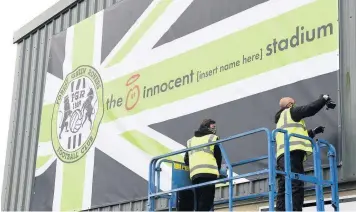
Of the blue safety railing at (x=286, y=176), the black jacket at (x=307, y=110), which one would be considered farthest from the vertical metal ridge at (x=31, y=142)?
the black jacket at (x=307, y=110)

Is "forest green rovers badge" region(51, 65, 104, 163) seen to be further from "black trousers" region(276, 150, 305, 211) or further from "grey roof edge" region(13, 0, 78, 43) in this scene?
"black trousers" region(276, 150, 305, 211)

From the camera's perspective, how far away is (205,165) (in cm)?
717

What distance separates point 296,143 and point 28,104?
800cm

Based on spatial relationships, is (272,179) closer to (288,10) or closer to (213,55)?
(288,10)

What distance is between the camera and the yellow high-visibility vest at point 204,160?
7160 mm

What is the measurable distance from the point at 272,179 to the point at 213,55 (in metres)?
3.57

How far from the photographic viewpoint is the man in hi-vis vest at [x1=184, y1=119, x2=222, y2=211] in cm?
712

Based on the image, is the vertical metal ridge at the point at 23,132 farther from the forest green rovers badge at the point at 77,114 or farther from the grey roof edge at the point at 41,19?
the forest green rovers badge at the point at 77,114

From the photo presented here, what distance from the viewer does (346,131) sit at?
24.8 ft

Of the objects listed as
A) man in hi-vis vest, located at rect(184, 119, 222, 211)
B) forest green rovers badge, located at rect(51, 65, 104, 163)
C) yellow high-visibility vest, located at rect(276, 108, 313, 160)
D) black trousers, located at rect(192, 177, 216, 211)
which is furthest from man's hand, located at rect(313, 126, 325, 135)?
forest green rovers badge, located at rect(51, 65, 104, 163)

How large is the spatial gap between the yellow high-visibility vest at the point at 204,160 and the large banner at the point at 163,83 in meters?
1.28

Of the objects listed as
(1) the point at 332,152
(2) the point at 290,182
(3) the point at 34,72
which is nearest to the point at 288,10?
(1) the point at 332,152

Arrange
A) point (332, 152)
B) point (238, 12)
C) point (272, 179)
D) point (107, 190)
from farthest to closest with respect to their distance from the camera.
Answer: point (107, 190) → point (238, 12) → point (332, 152) → point (272, 179)

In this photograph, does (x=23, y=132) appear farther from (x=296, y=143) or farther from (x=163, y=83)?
(x=296, y=143)
